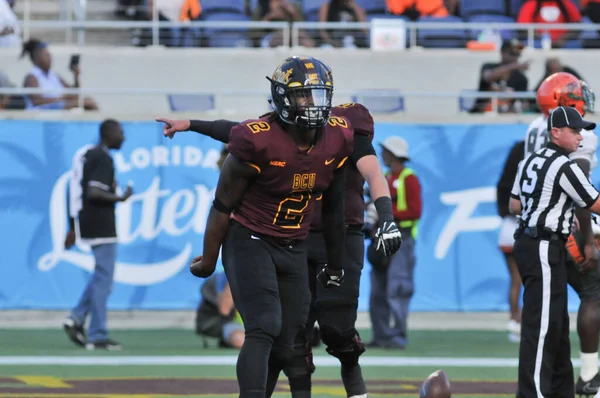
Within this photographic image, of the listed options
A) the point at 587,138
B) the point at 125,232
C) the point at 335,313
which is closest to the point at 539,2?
the point at 125,232

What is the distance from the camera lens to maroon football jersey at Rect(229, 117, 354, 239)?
6.15 meters

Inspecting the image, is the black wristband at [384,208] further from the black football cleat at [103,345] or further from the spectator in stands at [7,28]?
the spectator in stands at [7,28]

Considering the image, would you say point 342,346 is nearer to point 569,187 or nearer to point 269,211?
point 269,211

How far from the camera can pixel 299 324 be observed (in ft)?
21.4

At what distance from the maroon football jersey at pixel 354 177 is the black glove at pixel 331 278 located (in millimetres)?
419

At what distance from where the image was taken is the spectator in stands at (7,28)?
16.6 m

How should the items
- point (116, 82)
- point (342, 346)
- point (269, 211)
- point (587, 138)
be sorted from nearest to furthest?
point (269, 211)
point (342, 346)
point (587, 138)
point (116, 82)

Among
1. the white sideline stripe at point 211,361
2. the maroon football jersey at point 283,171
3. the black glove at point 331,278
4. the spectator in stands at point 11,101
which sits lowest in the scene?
the white sideline stripe at point 211,361

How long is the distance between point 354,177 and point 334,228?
80 cm

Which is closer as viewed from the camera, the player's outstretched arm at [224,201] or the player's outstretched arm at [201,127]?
the player's outstretched arm at [224,201]

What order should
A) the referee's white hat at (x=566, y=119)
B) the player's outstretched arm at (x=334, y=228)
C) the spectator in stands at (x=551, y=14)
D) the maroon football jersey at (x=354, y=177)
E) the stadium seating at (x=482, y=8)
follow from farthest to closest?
the stadium seating at (x=482, y=8) → the spectator in stands at (x=551, y=14) → the referee's white hat at (x=566, y=119) → the maroon football jersey at (x=354, y=177) → the player's outstretched arm at (x=334, y=228)

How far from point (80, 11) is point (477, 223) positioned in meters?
6.80

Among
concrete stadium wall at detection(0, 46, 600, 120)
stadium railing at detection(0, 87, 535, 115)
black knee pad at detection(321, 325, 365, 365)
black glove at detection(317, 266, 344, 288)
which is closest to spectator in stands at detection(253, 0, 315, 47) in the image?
concrete stadium wall at detection(0, 46, 600, 120)

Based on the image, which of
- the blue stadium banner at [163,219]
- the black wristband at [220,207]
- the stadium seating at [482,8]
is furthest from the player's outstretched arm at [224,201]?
the stadium seating at [482,8]
